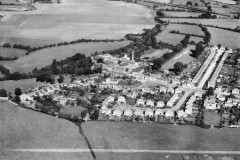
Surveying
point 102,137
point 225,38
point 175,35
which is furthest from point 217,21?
point 102,137

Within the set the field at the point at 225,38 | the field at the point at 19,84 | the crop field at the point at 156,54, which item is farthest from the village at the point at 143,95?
the field at the point at 225,38

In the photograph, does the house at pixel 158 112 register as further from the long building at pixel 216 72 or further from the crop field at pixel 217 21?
the crop field at pixel 217 21

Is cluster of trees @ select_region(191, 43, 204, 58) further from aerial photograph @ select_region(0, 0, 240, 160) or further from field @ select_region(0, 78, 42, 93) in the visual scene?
field @ select_region(0, 78, 42, 93)

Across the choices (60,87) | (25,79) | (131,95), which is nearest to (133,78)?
(131,95)

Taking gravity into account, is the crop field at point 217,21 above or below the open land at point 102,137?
above

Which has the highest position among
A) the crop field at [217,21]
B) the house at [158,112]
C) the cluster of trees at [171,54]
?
the crop field at [217,21]

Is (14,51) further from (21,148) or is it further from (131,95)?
(21,148)
